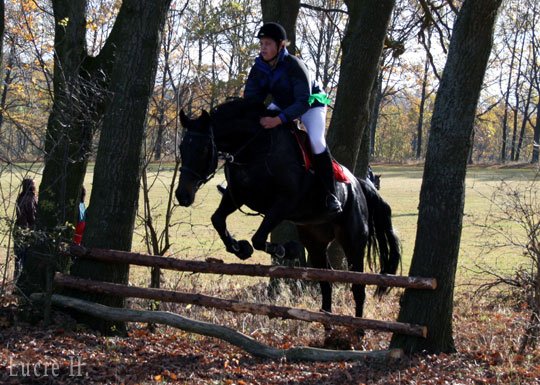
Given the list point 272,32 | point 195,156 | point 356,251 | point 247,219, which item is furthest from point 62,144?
point 247,219

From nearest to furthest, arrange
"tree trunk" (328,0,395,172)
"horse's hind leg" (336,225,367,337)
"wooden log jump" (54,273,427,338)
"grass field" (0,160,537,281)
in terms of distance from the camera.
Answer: "wooden log jump" (54,273,427,338) → "horse's hind leg" (336,225,367,337) → "tree trunk" (328,0,395,172) → "grass field" (0,160,537,281)

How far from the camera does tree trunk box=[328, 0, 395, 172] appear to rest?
11.4 meters

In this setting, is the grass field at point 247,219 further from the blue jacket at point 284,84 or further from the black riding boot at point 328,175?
the blue jacket at point 284,84

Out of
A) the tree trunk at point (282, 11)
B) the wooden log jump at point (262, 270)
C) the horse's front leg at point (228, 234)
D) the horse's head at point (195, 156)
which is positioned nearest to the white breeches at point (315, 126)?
the horse's head at point (195, 156)

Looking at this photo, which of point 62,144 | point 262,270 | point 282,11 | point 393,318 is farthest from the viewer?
point 282,11

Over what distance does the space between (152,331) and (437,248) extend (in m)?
3.66

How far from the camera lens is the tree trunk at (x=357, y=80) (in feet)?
37.3

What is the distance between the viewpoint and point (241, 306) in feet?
24.1

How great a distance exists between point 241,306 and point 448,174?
8.81 ft

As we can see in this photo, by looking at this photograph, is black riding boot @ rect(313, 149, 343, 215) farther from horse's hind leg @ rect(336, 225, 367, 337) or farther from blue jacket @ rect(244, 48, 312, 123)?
horse's hind leg @ rect(336, 225, 367, 337)

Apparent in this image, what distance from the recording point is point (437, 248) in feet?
23.6

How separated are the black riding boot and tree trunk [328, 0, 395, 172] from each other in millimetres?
3565

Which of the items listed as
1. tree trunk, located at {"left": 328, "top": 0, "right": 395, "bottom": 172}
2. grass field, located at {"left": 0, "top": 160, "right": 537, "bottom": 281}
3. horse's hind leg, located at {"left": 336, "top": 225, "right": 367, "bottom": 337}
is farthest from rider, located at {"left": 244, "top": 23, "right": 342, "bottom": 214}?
tree trunk, located at {"left": 328, "top": 0, "right": 395, "bottom": 172}

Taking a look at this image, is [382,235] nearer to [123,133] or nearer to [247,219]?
[123,133]
